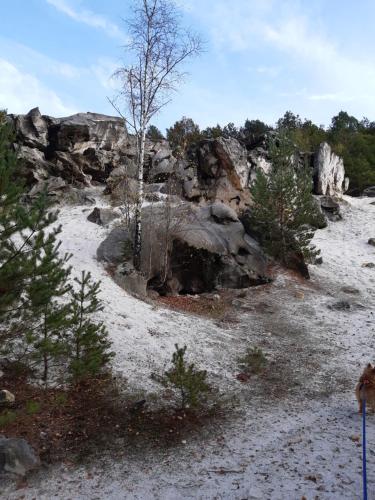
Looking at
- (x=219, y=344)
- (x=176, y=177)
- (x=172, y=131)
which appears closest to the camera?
(x=219, y=344)

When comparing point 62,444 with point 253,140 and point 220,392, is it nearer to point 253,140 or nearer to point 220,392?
point 220,392

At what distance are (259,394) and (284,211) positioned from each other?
1152 centimetres

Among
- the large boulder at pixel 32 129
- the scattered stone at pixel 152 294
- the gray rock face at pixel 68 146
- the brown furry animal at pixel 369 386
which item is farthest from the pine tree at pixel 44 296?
the large boulder at pixel 32 129

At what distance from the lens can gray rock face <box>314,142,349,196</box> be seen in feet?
104

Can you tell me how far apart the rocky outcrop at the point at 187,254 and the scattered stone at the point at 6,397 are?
812cm

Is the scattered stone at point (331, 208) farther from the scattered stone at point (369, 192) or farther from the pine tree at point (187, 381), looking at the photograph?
the pine tree at point (187, 381)

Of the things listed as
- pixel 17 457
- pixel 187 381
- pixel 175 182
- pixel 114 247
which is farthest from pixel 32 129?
pixel 17 457

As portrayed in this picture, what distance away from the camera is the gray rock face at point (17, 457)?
5.26 metres

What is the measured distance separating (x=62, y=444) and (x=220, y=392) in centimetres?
340

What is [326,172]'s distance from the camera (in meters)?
32.2

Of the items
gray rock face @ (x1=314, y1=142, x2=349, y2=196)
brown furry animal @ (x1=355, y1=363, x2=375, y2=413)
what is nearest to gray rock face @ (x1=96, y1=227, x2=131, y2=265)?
brown furry animal @ (x1=355, y1=363, x2=375, y2=413)

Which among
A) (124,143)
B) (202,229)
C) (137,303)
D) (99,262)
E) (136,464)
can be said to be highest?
(124,143)

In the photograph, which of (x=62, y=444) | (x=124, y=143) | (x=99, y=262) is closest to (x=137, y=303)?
(x=99, y=262)

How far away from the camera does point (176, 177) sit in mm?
24516
